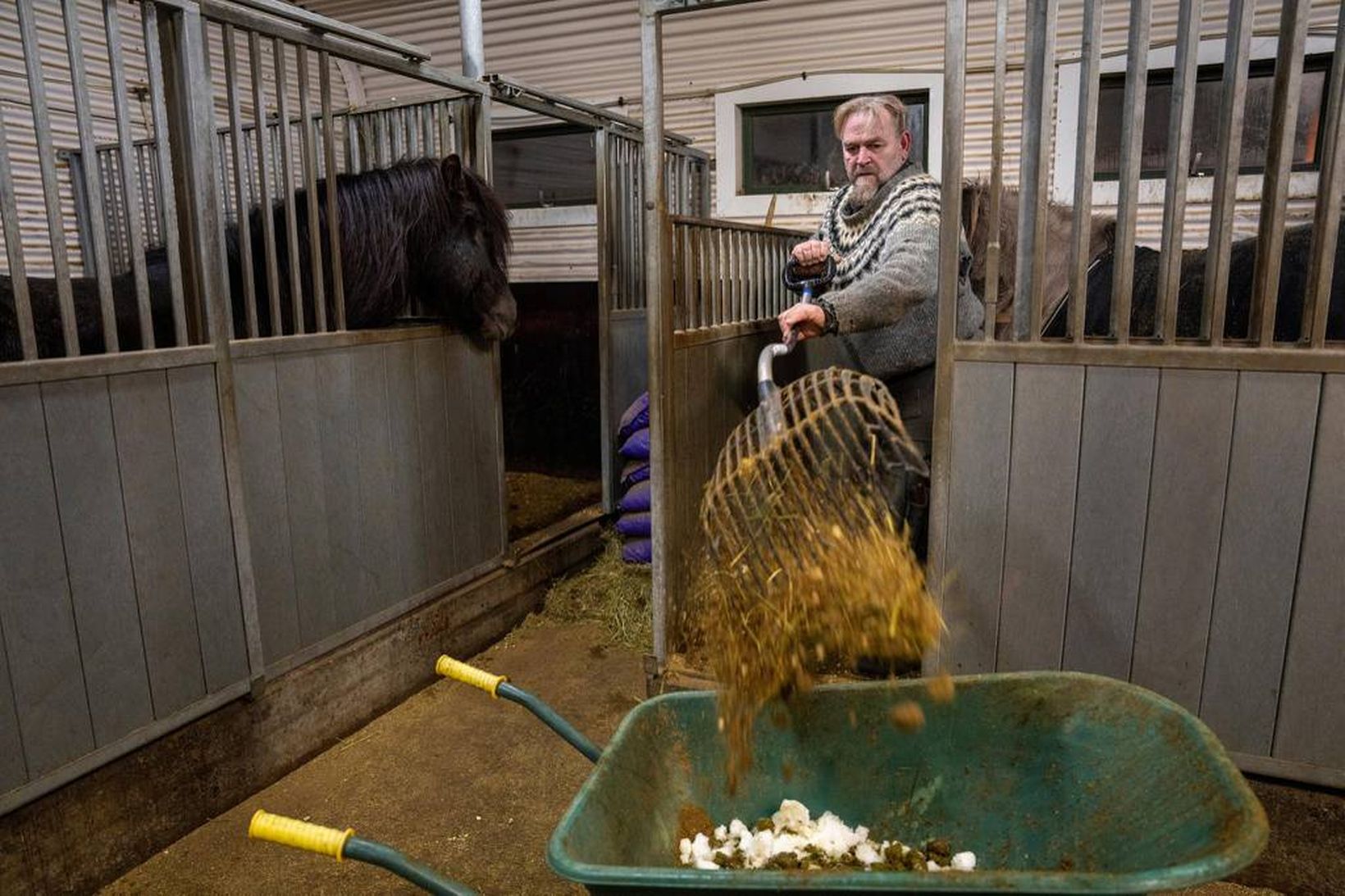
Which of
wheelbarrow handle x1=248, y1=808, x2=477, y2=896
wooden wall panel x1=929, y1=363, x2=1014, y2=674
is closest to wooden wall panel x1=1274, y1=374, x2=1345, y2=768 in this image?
wooden wall panel x1=929, y1=363, x2=1014, y2=674

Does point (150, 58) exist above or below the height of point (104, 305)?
above

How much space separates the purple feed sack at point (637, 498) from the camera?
3850 millimetres

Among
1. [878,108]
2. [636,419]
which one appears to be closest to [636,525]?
[636,419]

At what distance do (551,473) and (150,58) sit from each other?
3.81 metres

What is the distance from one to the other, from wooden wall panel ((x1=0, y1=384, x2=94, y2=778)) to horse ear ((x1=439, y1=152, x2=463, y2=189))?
1.66 m

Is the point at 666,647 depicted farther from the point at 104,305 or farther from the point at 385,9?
the point at 385,9

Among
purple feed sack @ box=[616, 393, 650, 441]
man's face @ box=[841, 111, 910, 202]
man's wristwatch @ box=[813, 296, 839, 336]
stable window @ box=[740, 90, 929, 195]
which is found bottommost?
purple feed sack @ box=[616, 393, 650, 441]

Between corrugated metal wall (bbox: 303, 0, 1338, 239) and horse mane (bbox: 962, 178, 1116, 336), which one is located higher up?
corrugated metal wall (bbox: 303, 0, 1338, 239)

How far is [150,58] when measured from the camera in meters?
2.16

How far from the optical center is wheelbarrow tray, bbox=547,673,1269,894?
1.43 m

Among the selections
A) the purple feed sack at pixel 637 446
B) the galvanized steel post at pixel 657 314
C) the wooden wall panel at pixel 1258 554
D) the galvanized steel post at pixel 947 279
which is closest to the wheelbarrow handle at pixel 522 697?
the galvanized steel post at pixel 657 314

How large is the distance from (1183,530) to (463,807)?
6.84 ft

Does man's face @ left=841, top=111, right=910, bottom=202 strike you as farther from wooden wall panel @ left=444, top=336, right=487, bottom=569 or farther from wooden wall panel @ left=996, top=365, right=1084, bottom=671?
wooden wall panel @ left=444, top=336, right=487, bottom=569

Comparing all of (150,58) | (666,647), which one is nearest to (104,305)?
(150,58)
